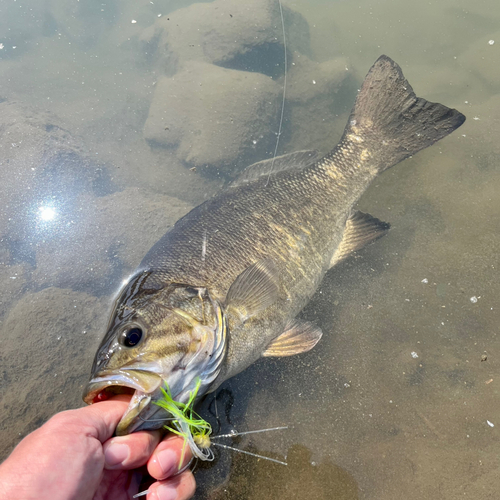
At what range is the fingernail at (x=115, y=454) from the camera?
5.33 feet

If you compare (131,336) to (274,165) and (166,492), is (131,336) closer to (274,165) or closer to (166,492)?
(166,492)

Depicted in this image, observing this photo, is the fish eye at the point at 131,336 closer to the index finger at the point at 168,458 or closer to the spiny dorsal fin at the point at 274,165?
the index finger at the point at 168,458

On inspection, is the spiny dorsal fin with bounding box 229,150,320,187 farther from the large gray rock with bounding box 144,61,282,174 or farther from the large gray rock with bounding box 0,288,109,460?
the large gray rock with bounding box 0,288,109,460

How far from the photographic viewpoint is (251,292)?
2.48 m

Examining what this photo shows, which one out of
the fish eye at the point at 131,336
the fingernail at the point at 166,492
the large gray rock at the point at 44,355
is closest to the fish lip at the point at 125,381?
the fish eye at the point at 131,336

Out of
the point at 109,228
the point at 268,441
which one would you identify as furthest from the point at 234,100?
the point at 268,441

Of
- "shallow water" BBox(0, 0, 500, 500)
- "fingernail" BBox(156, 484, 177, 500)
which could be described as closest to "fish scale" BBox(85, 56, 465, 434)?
"fingernail" BBox(156, 484, 177, 500)

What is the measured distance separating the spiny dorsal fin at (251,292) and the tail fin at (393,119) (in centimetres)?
181

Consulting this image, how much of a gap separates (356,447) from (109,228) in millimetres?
3465

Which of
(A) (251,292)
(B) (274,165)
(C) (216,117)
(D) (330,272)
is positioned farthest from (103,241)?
(D) (330,272)

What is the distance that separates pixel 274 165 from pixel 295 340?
1810 millimetres

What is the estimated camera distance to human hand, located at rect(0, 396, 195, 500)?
1312 millimetres

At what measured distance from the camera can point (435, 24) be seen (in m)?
6.80

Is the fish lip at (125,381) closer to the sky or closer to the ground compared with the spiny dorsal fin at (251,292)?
closer to the sky
